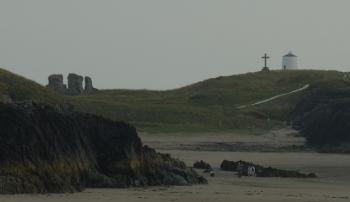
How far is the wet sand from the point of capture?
84.4 feet

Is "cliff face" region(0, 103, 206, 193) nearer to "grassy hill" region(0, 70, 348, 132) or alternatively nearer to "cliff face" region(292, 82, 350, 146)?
"cliff face" region(292, 82, 350, 146)

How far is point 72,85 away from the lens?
340 ft

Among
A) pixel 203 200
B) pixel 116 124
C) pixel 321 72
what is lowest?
pixel 203 200

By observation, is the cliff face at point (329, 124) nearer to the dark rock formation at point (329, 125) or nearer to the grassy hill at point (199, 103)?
the dark rock formation at point (329, 125)

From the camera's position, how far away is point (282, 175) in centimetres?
3538

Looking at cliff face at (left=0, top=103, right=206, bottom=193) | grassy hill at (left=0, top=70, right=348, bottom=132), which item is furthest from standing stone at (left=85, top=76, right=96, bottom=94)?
cliff face at (left=0, top=103, right=206, bottom=193)

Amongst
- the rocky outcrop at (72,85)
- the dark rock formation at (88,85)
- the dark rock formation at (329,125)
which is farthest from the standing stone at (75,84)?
the dark rock formation at (329,125)

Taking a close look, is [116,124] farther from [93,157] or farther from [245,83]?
[245,83]

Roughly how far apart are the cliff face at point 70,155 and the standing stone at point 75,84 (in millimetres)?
70588

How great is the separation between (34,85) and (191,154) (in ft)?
85.1

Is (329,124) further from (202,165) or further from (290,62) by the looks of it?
(290,62)

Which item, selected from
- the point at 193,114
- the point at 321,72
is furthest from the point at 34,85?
the point at 321,72

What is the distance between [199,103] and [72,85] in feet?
55.0

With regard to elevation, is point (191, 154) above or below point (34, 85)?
below
